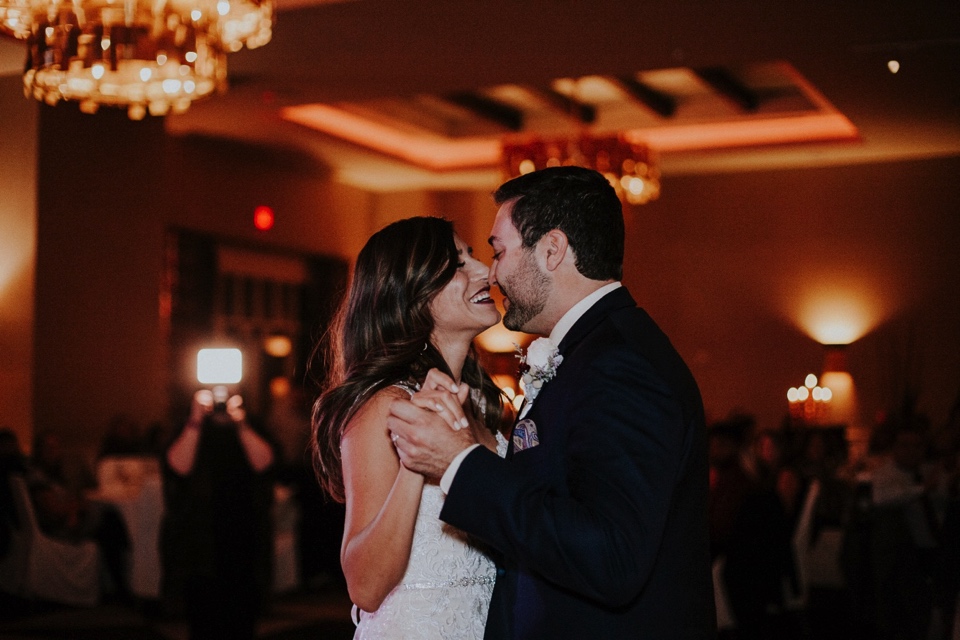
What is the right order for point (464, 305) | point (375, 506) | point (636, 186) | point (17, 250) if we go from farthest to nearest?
point (636, 186)
point (17, 250)
point (464, 305)
point (375, 506)

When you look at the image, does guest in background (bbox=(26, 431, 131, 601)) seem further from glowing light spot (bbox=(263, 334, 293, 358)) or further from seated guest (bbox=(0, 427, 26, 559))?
glowing light spot (bbox=(263, 334, 293, 358))

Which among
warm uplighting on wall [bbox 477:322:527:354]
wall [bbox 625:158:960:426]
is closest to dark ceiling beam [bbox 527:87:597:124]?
wall [bbox 625:158:960:426]

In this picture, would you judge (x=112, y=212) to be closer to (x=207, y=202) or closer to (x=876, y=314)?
(x=207, y=202)

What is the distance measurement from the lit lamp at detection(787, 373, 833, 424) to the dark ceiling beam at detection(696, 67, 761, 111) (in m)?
3.36

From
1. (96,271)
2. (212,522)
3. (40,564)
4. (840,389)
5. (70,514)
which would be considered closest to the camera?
(212,522)

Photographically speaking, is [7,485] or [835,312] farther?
[835,312]

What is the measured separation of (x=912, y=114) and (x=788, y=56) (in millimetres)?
2824

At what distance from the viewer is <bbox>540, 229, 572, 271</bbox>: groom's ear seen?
171 cm

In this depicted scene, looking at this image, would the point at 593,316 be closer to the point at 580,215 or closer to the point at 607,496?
the point at 580,215

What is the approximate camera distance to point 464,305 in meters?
2.37

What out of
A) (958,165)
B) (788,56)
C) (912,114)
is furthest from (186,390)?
(958,165)

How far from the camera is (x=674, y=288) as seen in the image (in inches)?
500

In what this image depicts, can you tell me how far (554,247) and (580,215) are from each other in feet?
0.22

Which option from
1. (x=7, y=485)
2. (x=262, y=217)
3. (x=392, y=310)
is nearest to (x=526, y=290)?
(x=392, y=310)
